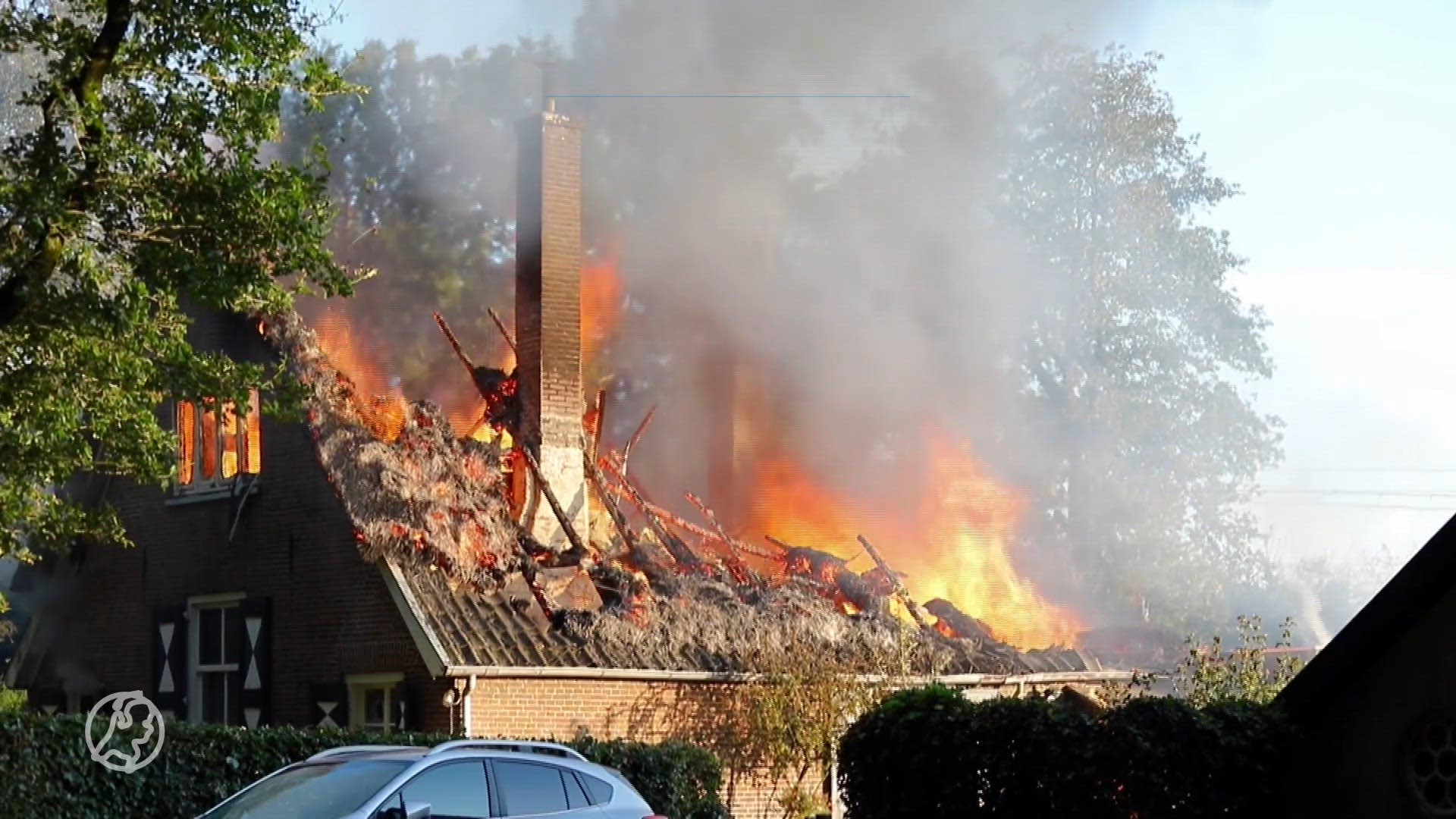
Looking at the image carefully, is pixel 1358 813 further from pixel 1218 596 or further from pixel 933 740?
pixel 1218 596

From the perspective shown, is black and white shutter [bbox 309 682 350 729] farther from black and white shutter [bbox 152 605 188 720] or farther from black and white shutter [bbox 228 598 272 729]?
black and white shutter [bbox 152 605 188 720]

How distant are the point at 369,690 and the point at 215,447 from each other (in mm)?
4723

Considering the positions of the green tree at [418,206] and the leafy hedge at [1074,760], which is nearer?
the leafy hedge at [1074,760]

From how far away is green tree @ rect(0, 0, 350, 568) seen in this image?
1677 cm

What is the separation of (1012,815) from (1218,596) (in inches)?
1059

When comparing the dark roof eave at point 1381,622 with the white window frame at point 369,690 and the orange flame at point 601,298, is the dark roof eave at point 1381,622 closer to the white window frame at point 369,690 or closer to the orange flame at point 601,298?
the white window frame at point 369,690

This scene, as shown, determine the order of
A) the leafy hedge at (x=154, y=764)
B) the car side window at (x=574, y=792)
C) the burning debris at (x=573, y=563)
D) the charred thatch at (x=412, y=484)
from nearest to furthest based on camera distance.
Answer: the car side window at (x=574, y=792)
the leafy hedge at (x=154, y=764)
the charred thatch at (x=412, y=484)
the burning debris at (x=573, y=563)

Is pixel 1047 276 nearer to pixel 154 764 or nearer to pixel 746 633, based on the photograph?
pixel 746 633

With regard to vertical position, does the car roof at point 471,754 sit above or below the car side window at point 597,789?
above

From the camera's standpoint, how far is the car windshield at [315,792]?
13.1 m

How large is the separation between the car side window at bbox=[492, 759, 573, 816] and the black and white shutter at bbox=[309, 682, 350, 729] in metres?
11.0

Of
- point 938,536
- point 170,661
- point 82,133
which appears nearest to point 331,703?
point 170,661

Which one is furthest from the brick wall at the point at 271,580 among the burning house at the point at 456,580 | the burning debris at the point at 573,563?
the burning debris at the point at 573,563

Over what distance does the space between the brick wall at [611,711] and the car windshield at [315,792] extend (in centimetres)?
962
